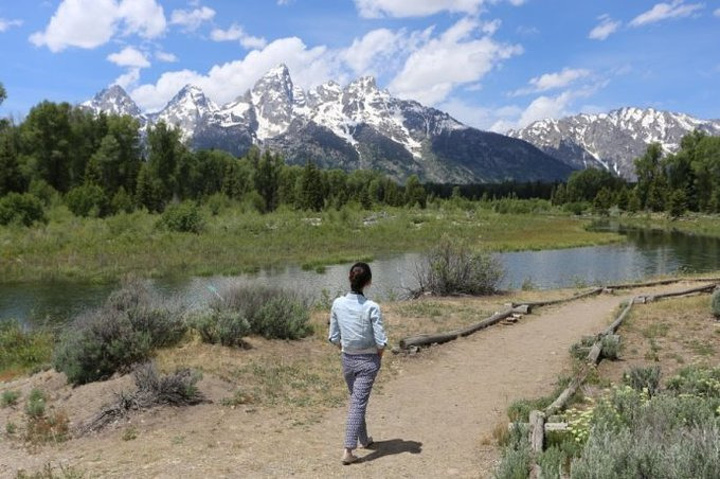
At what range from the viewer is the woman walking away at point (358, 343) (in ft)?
23.0

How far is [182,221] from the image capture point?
56031 millimetres

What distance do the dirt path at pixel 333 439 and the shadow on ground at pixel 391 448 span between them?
0.04ft

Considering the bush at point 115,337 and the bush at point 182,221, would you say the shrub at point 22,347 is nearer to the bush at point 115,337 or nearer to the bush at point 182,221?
the bush at point 115,337

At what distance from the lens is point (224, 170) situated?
11462 cm

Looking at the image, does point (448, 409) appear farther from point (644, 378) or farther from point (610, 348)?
point (610, 348)

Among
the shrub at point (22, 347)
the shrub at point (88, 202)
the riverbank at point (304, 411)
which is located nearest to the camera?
the riverbank at point (304, 411)

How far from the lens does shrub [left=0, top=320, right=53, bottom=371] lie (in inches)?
593

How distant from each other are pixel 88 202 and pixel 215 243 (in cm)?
2208

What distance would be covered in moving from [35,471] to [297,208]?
8994cm

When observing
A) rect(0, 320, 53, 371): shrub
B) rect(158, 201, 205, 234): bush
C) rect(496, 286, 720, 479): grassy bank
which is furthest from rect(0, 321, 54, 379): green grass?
rect(158, 201, 205, 234): bush

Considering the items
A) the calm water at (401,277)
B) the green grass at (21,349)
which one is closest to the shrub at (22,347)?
the green grass at (21,349)

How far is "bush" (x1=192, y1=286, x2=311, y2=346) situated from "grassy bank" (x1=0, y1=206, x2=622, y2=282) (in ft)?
61.0

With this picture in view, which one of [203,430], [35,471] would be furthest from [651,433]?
[35,471]

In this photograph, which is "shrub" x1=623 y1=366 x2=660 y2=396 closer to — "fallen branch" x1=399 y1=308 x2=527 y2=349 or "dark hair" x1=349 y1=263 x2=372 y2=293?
"dark hair" x1=349 y1=263 x2=372 y2=293
